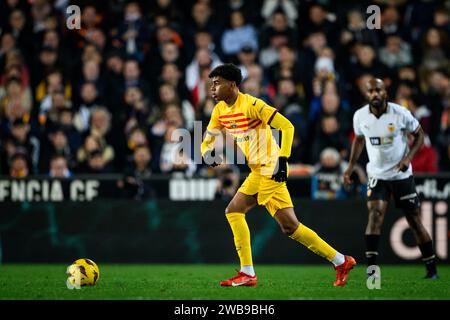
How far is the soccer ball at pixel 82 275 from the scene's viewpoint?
9.14 metres

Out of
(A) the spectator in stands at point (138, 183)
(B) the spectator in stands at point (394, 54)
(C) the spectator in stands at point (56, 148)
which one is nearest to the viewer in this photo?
(A) the spectator in stands at point (138, 183)

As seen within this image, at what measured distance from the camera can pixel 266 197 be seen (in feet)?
30.3

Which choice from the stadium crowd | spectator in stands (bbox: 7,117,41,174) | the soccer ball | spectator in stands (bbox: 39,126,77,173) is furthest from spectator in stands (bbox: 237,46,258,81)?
the soccer ball

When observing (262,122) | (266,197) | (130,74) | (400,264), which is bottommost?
(400,264)

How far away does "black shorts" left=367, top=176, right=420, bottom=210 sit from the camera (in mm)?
10500

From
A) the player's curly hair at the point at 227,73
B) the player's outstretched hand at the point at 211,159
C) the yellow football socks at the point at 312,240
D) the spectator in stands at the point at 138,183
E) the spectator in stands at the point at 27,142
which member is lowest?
the yellow football socks at the point at 312,240

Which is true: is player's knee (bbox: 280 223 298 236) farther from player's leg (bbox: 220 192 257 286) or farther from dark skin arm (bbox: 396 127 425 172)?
dark skin arm (bbox: 396 127 425 172)

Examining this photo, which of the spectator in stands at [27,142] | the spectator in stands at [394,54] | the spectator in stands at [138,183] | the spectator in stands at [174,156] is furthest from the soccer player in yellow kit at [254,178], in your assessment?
the spectator in stands at [394,54]

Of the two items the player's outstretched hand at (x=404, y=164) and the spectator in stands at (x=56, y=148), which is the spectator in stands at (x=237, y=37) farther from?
the player's outstretched hand at (x=404, y=164)

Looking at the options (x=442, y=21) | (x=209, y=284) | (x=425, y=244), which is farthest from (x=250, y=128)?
(x=442, y=21)

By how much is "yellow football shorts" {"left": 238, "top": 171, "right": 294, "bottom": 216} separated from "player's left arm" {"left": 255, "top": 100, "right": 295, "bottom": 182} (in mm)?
218
